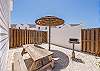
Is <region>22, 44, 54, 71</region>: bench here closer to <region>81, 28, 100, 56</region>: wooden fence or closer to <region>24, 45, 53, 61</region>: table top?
<region>24, 45, 53, 61</region>: table top

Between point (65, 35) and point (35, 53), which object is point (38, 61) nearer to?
point (35, 53)

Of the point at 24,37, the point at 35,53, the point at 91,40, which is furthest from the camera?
the point at 24,37

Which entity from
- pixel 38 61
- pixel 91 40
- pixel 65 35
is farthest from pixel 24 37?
A: pixel 38 61

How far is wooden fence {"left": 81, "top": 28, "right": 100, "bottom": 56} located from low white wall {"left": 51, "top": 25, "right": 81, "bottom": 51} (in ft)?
1.74

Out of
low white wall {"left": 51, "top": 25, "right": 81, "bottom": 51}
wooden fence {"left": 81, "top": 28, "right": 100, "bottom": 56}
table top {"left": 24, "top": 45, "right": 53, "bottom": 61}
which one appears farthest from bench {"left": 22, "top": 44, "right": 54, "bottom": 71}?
low white wall {"left": 51, "top": 25, "right": 81, "bottom": 51}

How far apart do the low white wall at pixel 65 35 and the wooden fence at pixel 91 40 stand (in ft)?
1.74

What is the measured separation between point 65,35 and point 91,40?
112 inches

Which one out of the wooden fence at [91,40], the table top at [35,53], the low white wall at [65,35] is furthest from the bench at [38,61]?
the low white wall at [65,35]

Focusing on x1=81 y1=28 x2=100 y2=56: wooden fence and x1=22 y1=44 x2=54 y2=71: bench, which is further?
x1=81 y1=28 x2=100 y2=56: wooden fence

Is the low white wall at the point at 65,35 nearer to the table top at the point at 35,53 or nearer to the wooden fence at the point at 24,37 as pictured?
the wooden fence at the point at 24,37

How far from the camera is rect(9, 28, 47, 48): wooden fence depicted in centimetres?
985

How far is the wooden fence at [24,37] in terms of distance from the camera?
9852 millimetres

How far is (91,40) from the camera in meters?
8.66

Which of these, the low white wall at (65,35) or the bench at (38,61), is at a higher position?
the low white wall at (65,35)
